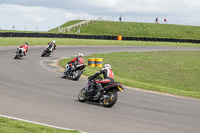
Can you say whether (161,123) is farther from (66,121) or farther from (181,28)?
(181,28)

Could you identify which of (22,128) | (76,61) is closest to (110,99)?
(22,128)

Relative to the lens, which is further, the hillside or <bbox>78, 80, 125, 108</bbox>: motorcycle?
the hillside

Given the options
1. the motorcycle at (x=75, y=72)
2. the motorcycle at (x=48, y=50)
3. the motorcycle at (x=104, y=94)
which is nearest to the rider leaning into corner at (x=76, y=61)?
the motorcycle at (x=75, y=72)

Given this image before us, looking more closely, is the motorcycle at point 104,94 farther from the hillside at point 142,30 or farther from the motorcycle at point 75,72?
the hillside at point 142,30

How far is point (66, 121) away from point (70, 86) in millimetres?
7651

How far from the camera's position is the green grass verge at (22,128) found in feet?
24.5

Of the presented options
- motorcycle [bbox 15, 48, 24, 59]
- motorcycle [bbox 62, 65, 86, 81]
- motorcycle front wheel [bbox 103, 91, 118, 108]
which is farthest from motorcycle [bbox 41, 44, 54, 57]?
motorcycle front wheel [bbox 103, 91, 118, 108]

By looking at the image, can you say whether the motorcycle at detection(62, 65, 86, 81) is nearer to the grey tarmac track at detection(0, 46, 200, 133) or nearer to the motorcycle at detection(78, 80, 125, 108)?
the grey tarmac track at detection(0, 46, 200, 133)

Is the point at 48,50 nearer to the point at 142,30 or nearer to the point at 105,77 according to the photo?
the point at 105,77

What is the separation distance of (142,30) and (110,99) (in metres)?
80.4

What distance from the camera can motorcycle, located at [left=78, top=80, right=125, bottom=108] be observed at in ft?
38.7

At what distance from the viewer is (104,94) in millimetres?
12281

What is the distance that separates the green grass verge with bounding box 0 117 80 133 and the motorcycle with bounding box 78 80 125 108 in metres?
4.07

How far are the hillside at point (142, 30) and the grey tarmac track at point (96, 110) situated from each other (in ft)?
216
